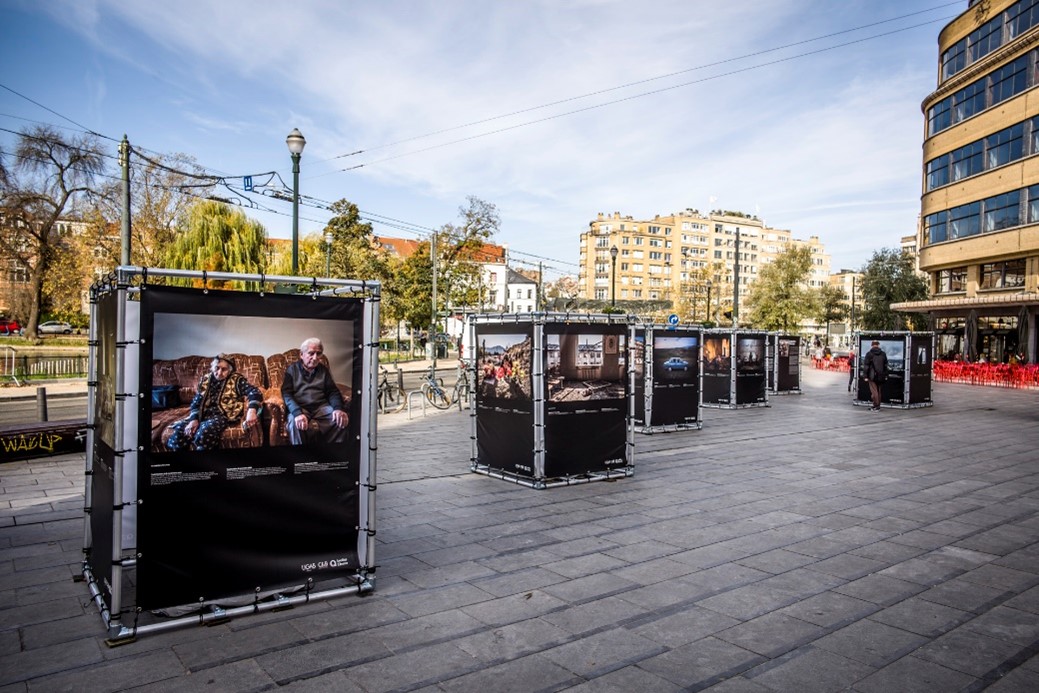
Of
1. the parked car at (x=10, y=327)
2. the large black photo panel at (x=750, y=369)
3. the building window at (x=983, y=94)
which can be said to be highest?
the building window at (x=983, y=94)

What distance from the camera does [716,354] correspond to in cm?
2119

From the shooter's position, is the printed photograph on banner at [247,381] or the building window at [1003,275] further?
the building window at [1003,275]

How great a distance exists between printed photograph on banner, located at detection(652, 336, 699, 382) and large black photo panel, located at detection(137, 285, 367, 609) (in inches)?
439

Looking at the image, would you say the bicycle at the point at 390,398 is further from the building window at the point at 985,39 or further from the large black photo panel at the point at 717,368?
the building window at the point at 985,39

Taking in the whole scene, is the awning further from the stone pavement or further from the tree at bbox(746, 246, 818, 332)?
the stone pavement

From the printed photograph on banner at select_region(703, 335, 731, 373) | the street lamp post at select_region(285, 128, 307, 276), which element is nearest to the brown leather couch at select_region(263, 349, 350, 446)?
the street lamp post at select_region(285, 128, 307, 276)

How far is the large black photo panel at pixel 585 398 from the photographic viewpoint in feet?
31.6

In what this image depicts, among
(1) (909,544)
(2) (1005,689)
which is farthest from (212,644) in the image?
(1) (909,544)

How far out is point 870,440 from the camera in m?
14.8

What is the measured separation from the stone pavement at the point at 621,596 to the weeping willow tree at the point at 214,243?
25.0 m

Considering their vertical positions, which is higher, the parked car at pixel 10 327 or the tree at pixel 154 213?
the tree at pixel 154 213

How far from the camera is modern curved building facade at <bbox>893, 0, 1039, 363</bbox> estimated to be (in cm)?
3519

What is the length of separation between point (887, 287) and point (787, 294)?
966cm

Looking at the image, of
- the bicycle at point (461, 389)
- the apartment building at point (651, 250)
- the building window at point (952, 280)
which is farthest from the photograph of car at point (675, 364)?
the apartment building at point (651, 250)
